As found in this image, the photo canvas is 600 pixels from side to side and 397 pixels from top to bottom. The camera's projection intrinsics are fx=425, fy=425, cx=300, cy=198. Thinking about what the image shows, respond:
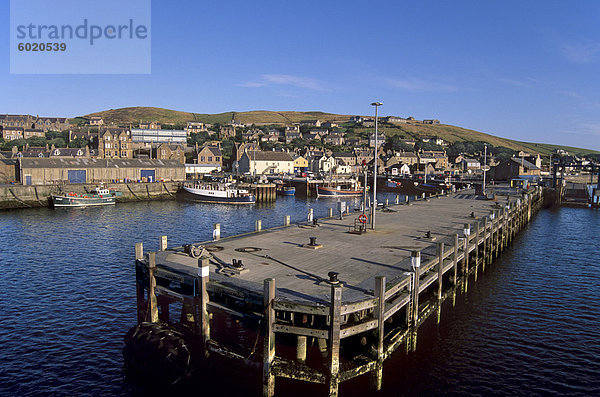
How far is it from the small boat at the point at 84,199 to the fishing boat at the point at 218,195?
17.2 m

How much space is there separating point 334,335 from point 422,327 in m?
11.3

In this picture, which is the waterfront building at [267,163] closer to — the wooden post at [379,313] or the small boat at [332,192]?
the small boat at [332,192]

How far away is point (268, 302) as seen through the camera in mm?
16625

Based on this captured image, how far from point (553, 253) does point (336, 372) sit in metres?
38.7

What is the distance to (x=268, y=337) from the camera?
16.8 m

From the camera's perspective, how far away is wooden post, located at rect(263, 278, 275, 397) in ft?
54.5

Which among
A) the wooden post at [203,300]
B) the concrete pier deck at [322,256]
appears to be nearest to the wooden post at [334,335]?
the concrete pier deck at [322,256]

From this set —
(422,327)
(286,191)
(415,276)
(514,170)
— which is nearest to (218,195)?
(286,191)

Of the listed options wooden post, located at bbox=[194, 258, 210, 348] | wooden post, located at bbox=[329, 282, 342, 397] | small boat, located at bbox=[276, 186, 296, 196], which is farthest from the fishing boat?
wooden post, located at bbox=[329, 282, 342, 397]

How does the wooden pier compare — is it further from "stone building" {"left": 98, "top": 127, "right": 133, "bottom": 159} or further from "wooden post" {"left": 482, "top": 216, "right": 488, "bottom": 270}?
"stone building" {"left": 98, "top": 127, "right": 133, "bottom": 159}

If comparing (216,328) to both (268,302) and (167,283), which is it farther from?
(268,302)

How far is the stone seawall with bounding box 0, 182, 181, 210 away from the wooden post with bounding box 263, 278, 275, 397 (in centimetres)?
8019

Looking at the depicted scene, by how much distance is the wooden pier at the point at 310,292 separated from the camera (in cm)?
1677

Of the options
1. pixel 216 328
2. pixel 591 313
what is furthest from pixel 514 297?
pixel 216 328
